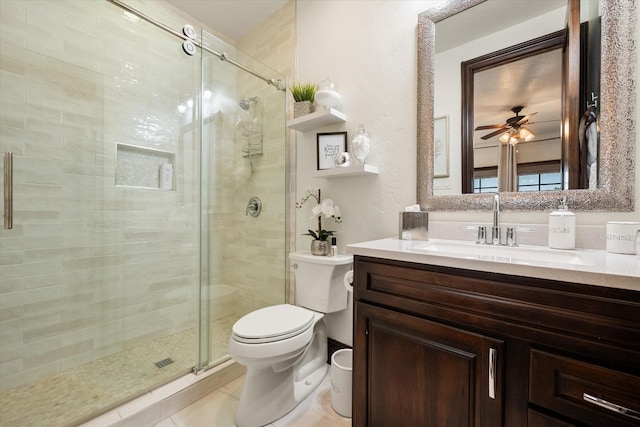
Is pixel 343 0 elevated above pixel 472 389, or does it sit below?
above

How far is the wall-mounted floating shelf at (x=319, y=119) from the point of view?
163cm

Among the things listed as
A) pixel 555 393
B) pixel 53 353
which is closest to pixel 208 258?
pixel 53 353

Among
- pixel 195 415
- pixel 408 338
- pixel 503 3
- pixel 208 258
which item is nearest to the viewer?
pixel 408 338

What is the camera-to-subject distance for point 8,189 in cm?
138

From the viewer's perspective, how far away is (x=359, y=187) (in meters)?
1.67

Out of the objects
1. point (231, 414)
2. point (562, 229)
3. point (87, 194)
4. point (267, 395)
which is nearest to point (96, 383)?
point (231, 414)

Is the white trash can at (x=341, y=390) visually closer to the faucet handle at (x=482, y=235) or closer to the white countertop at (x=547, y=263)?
the white countertop at (x=547, y=263)

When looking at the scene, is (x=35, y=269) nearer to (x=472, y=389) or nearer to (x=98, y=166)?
(x=98, y=166)

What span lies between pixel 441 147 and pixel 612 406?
110 cm

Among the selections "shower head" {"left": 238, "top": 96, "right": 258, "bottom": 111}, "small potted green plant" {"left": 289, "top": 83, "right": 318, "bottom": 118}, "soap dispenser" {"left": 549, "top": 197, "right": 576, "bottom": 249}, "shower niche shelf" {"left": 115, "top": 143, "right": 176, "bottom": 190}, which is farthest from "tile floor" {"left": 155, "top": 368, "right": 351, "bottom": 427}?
"shower head" {"left": 238, "top": 96, "right": 258, "bottom": 111}

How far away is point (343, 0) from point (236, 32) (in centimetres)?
119

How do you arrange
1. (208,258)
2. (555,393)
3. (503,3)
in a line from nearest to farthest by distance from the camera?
(555,393) < (503,3) < (208,258)

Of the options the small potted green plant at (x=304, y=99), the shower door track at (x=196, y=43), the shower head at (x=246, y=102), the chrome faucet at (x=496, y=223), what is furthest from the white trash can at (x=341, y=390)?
the shower door track at (x=196, y=43)

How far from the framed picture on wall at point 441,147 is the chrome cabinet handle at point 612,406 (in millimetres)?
966
